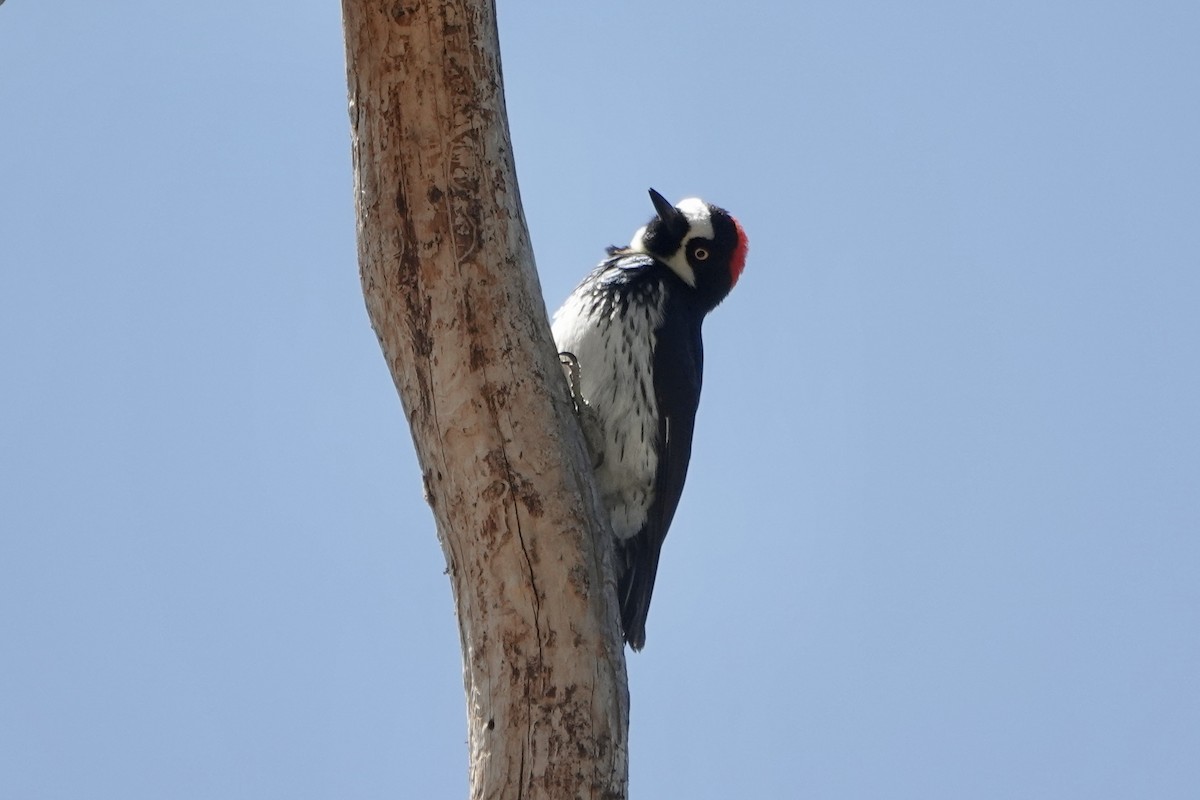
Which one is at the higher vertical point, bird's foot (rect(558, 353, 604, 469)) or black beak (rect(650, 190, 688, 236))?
black beak (rect(650, 190, 688, 236))

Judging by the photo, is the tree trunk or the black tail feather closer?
the tree trunk

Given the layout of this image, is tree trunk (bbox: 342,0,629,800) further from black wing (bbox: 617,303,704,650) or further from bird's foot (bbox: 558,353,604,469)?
black wing (bbox: 617,303,704,650)

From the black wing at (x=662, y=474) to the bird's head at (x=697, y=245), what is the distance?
2.46 feet

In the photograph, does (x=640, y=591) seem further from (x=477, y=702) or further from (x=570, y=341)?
(x=477, y=702)

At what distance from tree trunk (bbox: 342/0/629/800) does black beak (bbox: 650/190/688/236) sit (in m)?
2.43

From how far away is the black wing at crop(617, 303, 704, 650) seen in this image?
536 cm

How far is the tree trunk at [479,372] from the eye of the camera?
372 centimetres

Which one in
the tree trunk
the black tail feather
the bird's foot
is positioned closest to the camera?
the tree trunk

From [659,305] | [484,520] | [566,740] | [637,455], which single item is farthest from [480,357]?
[659,305]

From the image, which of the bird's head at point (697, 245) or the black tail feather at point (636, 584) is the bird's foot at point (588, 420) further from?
the bird's head at point (697, 245)

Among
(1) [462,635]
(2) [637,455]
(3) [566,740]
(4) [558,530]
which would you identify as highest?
(2) [637,455]

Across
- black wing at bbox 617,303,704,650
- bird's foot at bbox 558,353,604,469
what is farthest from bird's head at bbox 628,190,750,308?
bird's foot at bbox 558,353,604,469

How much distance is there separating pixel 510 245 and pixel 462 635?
46.3 inches

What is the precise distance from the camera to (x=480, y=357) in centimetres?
393
